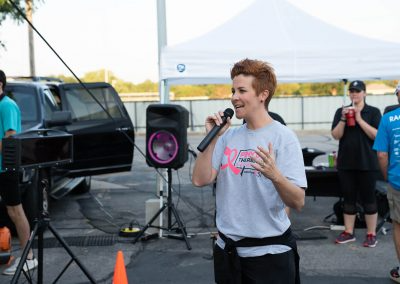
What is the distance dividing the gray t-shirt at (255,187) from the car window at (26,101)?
518cm

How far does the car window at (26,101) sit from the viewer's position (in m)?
7.11

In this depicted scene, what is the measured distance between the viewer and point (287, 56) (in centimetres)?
650

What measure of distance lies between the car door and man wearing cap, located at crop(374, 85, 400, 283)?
440 cm

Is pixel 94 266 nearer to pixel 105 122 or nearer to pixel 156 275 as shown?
pixel 156 275

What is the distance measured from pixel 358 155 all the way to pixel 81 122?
4.36 meters

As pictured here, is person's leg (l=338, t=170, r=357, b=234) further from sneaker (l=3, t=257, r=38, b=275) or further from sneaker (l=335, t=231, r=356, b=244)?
sneaker (l=3, t=257, r=38, b=275)

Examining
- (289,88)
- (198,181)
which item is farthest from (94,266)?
(289,88)

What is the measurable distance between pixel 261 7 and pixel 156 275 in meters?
4.76

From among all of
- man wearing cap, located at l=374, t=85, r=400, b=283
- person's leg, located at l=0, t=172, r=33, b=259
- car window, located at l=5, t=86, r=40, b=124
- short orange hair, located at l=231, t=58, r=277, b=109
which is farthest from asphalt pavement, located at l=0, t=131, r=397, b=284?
short orange hair, located at l=231, t=58, r=277, b=109

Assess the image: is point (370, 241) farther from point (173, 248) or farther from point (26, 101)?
point (26, 101)

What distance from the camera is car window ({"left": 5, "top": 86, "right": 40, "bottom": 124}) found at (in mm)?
7105

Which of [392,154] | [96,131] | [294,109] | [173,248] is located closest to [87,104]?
[96,131]

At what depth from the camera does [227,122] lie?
251cm

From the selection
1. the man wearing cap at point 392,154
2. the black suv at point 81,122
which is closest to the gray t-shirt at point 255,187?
the man wearing cap at point 392,154
